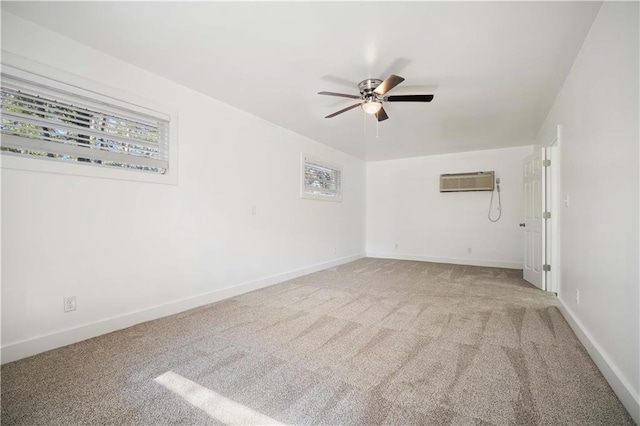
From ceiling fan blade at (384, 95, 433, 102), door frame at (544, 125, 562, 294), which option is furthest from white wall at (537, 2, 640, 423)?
ceiling fan blade at (384, 95, 433, 102)

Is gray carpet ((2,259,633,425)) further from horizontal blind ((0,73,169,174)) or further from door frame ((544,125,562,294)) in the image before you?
horizontal blind ((0,73,169,174))

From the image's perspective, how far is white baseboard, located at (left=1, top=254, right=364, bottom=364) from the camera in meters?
2.01

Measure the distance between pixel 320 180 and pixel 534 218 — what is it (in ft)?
11.4

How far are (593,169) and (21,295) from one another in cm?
421

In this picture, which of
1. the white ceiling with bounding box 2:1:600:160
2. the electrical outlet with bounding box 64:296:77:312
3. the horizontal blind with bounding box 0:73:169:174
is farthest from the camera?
the electrical outlet with bounding box 64:296:77:312

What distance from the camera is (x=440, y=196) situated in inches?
249

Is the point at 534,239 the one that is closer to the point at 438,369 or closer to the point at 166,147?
the point at 438,369

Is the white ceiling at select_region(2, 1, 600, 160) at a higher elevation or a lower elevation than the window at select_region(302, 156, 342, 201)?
higher

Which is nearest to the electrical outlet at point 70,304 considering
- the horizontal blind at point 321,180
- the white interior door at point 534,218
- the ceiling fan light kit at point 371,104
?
the ceiling fan light kit at point 371,104

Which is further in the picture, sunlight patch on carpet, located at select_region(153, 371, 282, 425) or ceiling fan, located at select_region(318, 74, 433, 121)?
ceiling fan, located at select_region(318, 74, 433, 121)

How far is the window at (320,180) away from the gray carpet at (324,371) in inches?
98.8

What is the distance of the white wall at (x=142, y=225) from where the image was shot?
2047mm

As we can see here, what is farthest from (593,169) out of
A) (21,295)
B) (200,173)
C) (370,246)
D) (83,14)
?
(370,246)

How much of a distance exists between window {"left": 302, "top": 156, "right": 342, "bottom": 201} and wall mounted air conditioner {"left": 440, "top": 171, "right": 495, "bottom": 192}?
2303 millimetres
